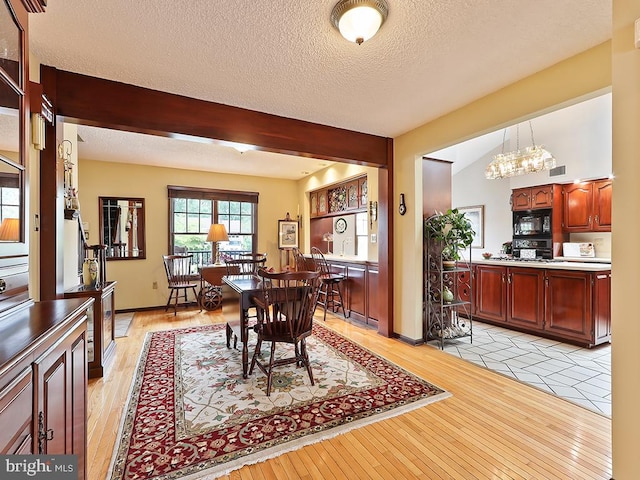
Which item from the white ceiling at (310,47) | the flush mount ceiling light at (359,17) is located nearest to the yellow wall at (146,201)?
the white ceiling at (310,47)

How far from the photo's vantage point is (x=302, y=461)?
1.68 metres

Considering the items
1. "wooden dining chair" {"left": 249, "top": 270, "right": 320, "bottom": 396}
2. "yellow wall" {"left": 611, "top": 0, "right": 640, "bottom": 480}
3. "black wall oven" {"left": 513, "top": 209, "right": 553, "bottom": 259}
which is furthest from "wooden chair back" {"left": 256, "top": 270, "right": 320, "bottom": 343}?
"black wall oven" {"left": 513, "top": 209, "right": 553, "bottom": 259}

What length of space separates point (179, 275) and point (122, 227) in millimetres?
1218

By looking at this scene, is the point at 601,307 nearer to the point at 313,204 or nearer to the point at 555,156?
the point at 555,156

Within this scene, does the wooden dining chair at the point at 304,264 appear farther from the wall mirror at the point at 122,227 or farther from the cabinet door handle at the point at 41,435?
the cabinet door handle at the point at 41,435

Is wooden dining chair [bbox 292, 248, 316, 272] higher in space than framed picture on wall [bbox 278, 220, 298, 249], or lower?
lower

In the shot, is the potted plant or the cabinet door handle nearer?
the cabinet door handle

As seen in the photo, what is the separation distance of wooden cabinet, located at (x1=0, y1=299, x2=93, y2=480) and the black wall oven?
7.03m

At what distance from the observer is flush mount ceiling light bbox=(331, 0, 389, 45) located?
1.63 metres

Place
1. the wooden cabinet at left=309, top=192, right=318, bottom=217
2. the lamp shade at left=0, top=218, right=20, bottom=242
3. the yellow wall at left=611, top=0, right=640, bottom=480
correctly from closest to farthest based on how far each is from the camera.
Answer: the lamp shade at left=0, top=218, right=20, bottom=242 < the yellow wall at left=611, top=0, right=640, bottom=480 < the wooden cabinet at left=309, top=192, right=318, bottom=217

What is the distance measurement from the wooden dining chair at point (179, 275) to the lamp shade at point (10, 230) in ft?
13.0

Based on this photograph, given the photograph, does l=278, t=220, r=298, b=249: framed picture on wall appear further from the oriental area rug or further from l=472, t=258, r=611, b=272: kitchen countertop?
l=472, t=258, r=611, b=272: kitchen countertop

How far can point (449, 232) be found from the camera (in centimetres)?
345

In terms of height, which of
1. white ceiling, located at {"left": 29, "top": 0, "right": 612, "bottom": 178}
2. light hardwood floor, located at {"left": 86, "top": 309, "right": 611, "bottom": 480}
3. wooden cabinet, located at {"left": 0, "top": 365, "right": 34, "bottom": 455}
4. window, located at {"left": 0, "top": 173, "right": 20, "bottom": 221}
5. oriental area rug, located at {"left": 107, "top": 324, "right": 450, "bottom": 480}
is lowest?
light hardwood floor, located at {"left": 86, "top": 309, "right": 611, "bottom": 480}
